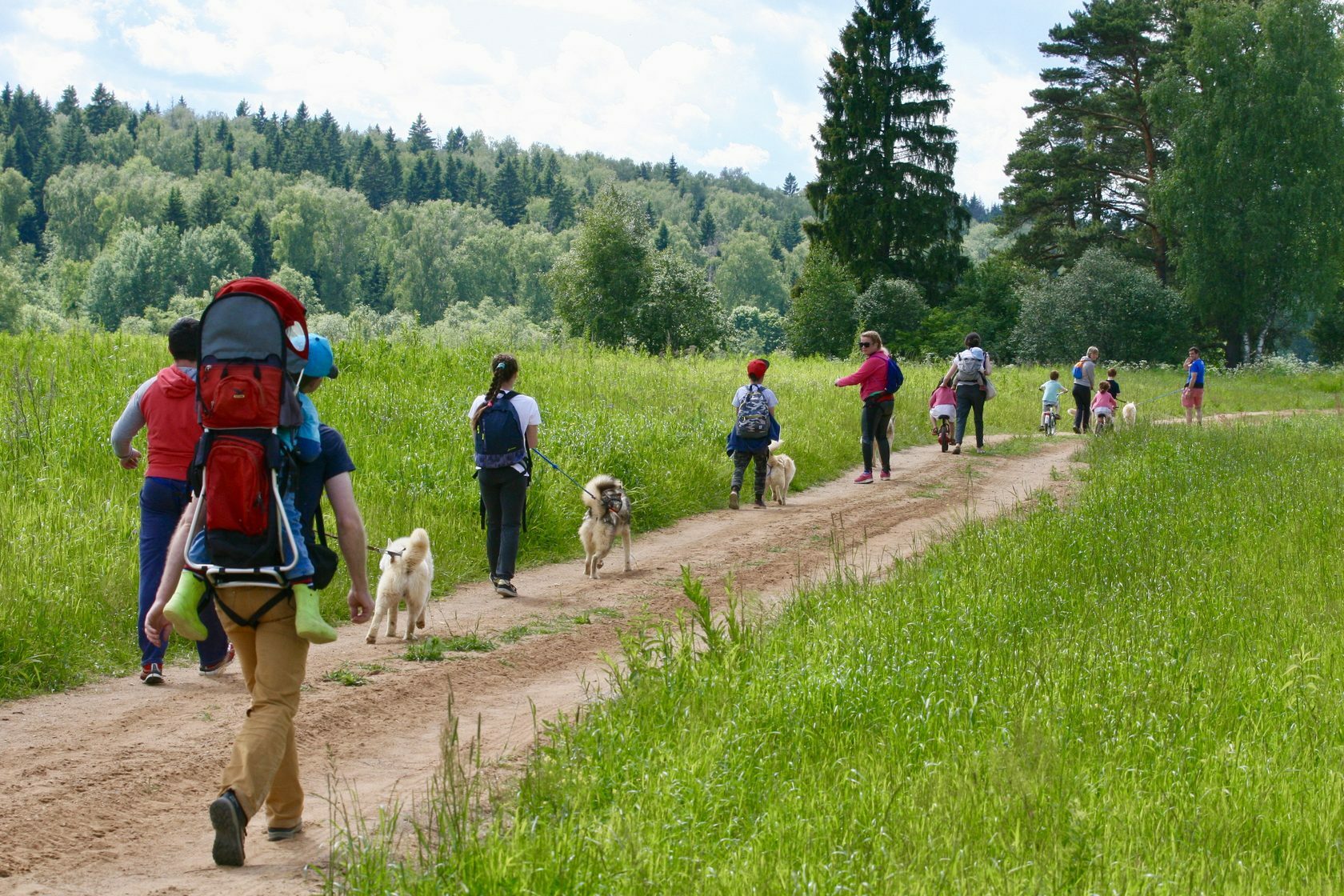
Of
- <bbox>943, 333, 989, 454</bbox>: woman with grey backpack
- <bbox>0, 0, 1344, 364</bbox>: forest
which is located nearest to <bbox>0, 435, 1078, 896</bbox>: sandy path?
<bbox>943, 333, 989, 454</bbox>: woman with grey backpack

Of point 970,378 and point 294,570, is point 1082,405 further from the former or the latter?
point 294,570

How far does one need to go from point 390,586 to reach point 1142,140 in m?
57.5

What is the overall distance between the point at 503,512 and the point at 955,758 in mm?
5881

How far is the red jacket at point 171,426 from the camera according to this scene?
6.98m

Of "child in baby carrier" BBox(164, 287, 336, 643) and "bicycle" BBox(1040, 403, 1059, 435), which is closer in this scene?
"child in baby carrier" BBox(164, 287, 336, 643)

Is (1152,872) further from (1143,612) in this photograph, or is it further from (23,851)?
(23,851)

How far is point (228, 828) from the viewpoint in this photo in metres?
4.24

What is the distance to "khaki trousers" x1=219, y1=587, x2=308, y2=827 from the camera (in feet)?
14.1

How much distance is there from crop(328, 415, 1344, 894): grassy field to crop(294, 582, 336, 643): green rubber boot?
763 mm

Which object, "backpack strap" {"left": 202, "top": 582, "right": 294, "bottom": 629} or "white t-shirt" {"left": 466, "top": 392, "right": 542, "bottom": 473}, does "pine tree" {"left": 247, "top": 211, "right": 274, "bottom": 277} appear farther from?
"backpack strap" {"left": 202, "top": 582, "right": 294, "bottom": 629}

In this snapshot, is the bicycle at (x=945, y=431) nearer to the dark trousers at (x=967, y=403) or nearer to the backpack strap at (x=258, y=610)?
the dark trousers at (x=967, y=403)

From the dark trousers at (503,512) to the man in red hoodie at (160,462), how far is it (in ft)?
10.2

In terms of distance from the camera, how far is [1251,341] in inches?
2259

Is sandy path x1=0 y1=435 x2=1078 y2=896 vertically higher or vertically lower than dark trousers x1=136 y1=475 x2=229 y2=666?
lower
